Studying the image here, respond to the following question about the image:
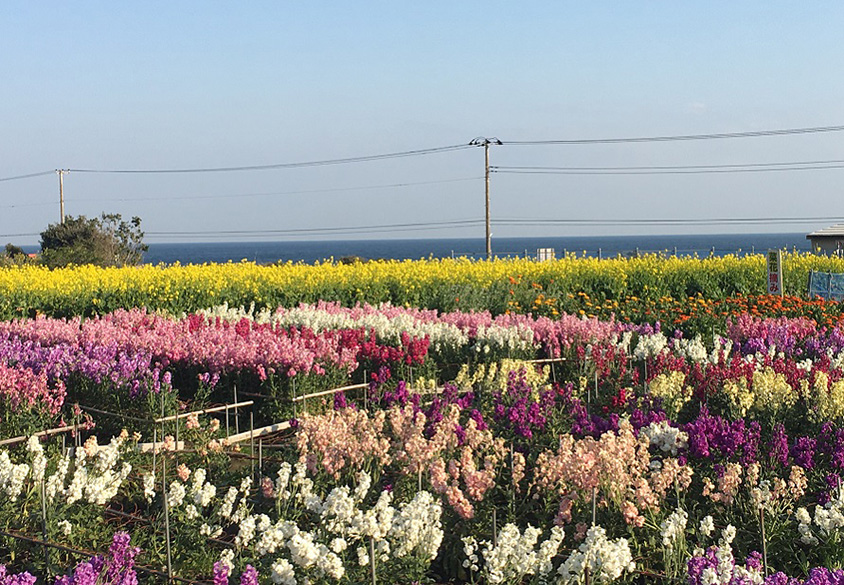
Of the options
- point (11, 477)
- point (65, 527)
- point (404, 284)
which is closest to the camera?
→ point (65, 527)

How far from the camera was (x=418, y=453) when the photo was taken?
18.9 ft

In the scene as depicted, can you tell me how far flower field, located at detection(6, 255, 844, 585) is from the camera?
4.62m

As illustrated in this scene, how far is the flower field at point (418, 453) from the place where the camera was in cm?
462

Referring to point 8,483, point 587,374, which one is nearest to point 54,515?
point 8,483

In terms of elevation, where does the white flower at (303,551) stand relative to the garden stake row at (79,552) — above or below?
above

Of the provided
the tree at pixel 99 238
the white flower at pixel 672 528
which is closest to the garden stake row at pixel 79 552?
the white flower at pixel 672 528

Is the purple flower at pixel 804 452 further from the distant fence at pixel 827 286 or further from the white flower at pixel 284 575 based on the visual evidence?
the distant fence at pixel 827 286

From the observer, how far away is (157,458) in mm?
7340

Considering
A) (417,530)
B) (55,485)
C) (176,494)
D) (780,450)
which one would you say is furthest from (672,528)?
(55,485)

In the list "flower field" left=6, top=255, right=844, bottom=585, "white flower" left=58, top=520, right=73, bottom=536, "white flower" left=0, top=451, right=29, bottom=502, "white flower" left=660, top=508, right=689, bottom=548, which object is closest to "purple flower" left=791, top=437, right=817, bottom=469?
"flower field" left=6, top=255, right=844, bottom=585

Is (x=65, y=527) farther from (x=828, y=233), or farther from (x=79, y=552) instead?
(x=828, y=233)

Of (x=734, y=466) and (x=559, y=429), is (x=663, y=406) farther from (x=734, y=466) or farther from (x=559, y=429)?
(x=734, y=466)

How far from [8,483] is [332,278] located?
11.0 m

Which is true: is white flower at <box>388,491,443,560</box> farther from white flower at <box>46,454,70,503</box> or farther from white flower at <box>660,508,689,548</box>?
white flower at <box>46,454,70,503</box>
